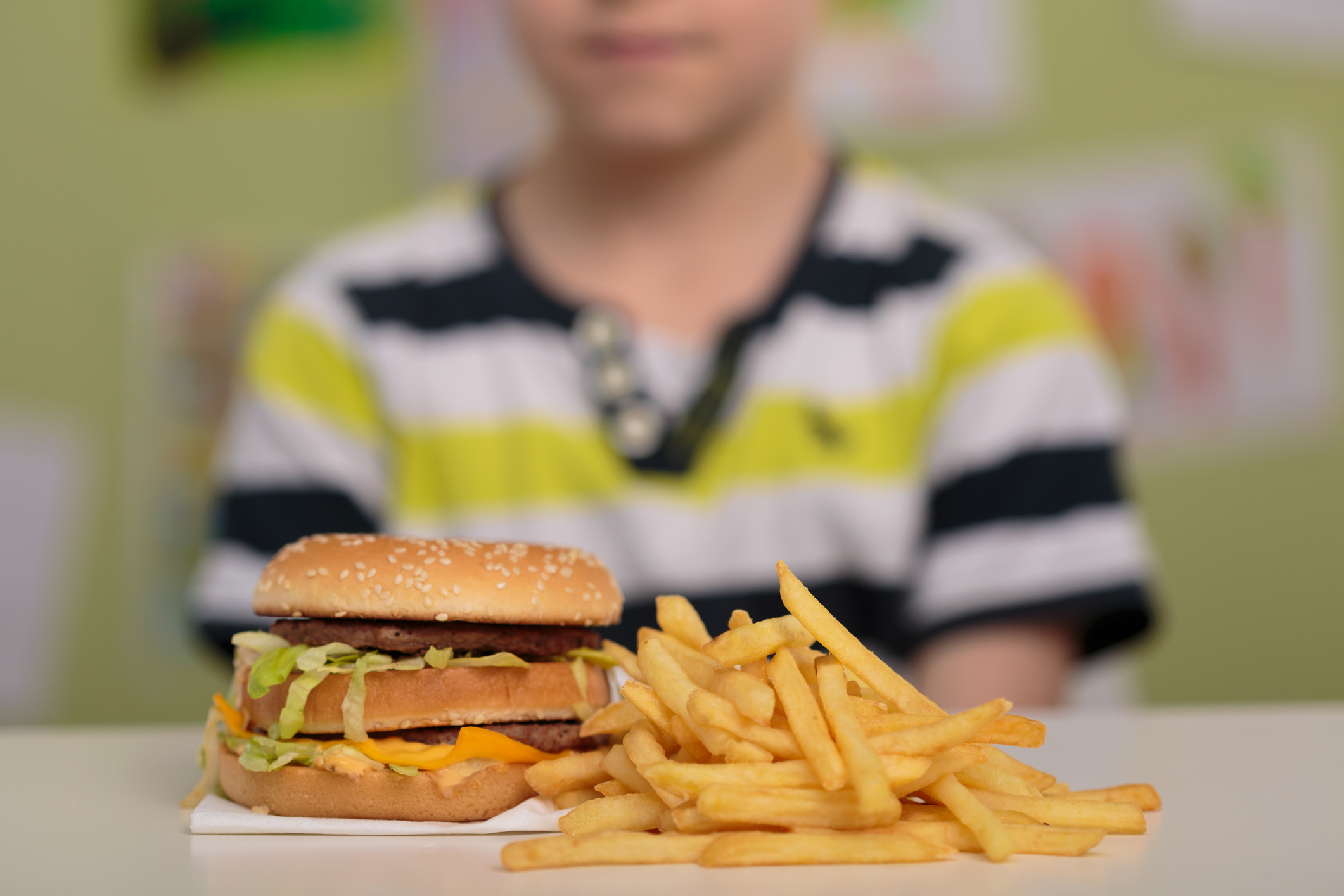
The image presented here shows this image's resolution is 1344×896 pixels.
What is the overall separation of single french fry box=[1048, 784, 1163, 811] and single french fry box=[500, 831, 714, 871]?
0.35 meters

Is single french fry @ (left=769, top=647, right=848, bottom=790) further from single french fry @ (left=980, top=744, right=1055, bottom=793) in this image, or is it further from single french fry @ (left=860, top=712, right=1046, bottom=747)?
single french fry @ (left=980, top=744, right=1055, bottom=793)

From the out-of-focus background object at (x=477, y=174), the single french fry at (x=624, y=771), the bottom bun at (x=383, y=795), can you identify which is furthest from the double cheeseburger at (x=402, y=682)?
the out-of-focus background object at (x=477, y=174)

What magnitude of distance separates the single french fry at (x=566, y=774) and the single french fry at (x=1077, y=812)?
0.31 meters

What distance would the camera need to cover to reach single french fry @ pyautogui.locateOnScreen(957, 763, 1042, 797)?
1.03 m

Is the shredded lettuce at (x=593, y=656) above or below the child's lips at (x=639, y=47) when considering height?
below

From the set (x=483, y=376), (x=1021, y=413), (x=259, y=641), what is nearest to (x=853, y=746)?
(x=259, y=641)

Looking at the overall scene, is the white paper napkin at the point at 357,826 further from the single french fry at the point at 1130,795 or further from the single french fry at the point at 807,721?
the single french fry at the point at 1130,795

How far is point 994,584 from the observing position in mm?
1994

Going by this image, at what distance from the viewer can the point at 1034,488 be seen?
2.04 m

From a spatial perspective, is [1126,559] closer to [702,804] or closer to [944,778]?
[944,778]

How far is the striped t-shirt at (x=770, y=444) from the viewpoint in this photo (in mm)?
2053

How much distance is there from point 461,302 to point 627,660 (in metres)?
1.18

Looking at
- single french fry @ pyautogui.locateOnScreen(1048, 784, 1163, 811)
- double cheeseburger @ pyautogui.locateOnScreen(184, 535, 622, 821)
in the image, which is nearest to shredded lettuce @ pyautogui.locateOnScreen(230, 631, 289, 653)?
double cheeseburger @ pyautogui.locateOnScreen(184, 535, 622, 821)

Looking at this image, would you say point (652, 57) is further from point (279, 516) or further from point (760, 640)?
point (760, 640)
